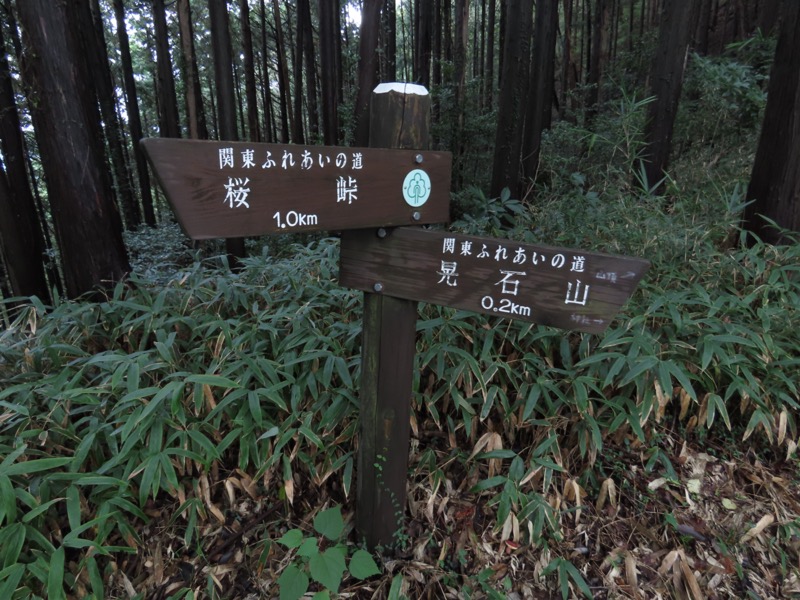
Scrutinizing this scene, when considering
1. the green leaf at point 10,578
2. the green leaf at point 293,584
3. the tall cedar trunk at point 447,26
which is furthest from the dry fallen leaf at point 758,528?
the tall cedar trunk at point 447,26

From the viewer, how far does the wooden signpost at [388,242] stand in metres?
1.07

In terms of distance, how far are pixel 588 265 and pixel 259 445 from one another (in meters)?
1.50

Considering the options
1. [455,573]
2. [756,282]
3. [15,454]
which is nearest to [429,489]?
[455,573]

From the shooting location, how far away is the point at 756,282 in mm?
2438

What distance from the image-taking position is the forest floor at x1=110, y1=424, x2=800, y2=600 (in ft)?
5.49

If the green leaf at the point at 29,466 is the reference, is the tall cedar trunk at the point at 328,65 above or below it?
above

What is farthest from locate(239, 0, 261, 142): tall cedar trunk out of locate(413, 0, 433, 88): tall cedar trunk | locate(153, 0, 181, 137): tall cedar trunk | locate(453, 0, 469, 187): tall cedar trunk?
locate(453, 0, 469, 187): tall cedar trunk

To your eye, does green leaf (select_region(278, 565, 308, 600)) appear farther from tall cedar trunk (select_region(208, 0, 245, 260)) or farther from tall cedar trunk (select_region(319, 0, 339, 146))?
tall cedar trunk (select_region(319, 0, 339, 146))

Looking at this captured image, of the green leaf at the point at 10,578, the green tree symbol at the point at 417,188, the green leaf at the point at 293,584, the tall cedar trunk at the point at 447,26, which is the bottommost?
the green leaf at the point at 293,584

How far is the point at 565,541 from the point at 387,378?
1.03m

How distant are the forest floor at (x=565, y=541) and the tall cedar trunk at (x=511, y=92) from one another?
3946mm

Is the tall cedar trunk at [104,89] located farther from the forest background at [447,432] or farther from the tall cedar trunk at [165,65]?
the forest background at [447,432]

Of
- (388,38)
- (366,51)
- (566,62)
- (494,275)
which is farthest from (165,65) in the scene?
(566,62)

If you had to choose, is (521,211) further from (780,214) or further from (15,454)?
(15,454)
